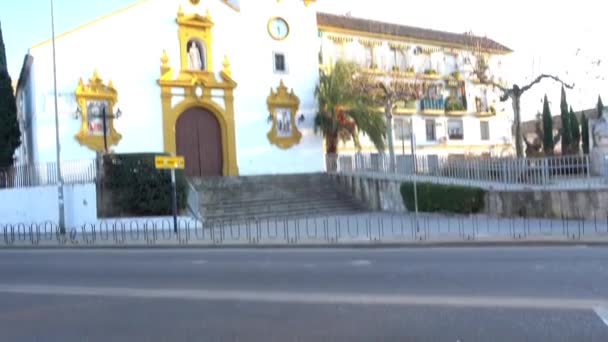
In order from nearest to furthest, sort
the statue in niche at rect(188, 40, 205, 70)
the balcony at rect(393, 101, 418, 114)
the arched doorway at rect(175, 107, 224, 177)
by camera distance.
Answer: the arched doorway at rect(175, 107, 224, 177), the statue in niche at rect(188, 40, 205, 70), the balcony at rect(393, 101, 418, 114)

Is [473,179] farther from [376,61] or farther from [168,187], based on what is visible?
[376,61]

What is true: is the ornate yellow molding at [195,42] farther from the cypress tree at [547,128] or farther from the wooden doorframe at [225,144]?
the cypress tree at [547,128]

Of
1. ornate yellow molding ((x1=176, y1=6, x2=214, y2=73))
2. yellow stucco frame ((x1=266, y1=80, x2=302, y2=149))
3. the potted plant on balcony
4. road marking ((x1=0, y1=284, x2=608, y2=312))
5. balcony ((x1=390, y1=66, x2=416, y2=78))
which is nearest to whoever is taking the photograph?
road marking ((x1=0, y1=284, x2=608, y2=312))

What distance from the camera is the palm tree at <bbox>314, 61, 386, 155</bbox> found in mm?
31062

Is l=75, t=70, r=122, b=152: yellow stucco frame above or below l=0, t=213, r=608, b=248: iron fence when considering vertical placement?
above

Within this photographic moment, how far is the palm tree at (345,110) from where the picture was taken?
31062mm

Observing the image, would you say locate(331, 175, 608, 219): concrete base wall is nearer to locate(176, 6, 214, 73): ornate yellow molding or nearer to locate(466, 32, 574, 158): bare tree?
locate(466, 32, 574, 158): bare tree

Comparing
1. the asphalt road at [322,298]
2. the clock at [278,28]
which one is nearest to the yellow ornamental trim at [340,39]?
the clock at [278,28]

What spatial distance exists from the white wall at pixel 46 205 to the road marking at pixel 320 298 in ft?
40.3

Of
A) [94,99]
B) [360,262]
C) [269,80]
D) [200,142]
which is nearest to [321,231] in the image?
[360,262]

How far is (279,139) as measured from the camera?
31.1m

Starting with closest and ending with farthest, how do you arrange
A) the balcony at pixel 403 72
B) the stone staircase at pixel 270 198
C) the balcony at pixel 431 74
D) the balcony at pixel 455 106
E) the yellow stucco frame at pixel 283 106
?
1. the stone staircase at pixel 270 198
2. the yellow stucco frame at pixel 283 106
3. the balcony at pixel 403 72
4. the balcony at pixel 431 74
5. the balcony at pixel 455 106

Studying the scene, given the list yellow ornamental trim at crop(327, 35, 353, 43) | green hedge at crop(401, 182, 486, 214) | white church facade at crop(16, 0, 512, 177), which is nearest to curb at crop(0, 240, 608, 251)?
green hedge at crop(401, 182, 486, 214)

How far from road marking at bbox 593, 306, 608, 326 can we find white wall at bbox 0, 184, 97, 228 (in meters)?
18.3
